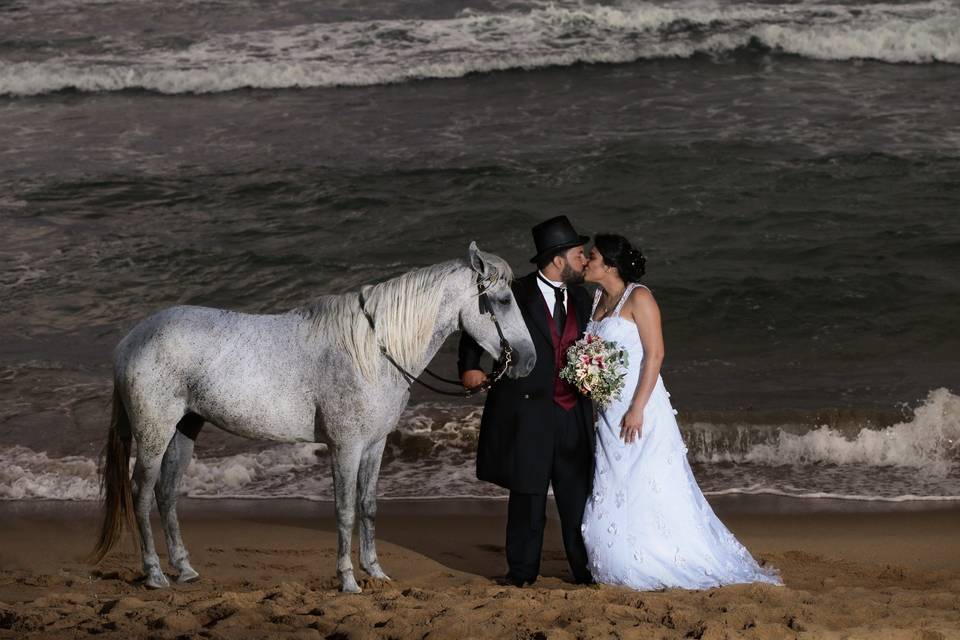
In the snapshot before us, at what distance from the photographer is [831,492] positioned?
711cm

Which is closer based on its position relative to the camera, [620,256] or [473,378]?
[473,378]

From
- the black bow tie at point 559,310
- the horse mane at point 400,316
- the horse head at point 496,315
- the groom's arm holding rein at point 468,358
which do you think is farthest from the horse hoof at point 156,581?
the black bow tie at point 559,310

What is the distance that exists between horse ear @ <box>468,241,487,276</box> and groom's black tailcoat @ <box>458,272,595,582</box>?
37 centimetres

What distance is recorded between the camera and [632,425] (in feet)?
17.5

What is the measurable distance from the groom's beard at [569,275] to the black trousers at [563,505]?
58 centimetres

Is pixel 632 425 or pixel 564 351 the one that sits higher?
pixel 564 351

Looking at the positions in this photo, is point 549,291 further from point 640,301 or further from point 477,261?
point 477,261

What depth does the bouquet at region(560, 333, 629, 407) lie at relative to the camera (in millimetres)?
5129

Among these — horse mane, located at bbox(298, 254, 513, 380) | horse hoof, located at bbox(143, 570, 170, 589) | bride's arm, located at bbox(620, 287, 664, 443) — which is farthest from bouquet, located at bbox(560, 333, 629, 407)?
horse hoof, located at bbox(143, 570, 170, 589)

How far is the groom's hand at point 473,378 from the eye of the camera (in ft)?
16.9

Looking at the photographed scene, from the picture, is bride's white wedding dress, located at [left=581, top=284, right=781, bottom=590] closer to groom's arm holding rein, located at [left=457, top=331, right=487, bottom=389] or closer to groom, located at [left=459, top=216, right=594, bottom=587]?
groom, located at [left=459, top=216, right=594, bottom=587]

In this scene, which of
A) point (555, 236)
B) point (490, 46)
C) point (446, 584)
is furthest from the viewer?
point (490, 46)

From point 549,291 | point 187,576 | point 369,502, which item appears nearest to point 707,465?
point 549,291

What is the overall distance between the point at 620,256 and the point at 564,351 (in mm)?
482
